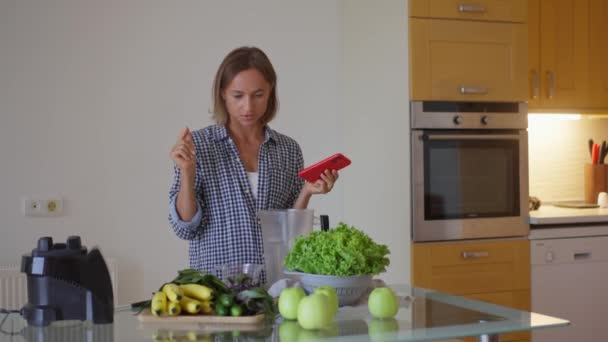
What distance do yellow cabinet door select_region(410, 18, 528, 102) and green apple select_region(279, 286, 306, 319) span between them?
195cm

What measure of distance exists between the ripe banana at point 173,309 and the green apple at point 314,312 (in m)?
0.26

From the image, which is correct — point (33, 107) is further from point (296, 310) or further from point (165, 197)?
point (296, 310)

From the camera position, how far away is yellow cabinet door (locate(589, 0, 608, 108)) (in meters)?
3.88

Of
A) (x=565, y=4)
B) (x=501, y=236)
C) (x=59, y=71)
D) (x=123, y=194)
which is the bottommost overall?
(x=501, y=236)

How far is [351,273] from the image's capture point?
1672mm

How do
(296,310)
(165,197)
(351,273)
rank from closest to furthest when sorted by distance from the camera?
(296,310) < (351,273) < (165,197)

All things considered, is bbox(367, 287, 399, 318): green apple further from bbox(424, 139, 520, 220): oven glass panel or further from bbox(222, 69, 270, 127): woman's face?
bbox(424, 139, 520, 220): oven glass panel

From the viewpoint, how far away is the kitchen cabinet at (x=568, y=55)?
3.74 m

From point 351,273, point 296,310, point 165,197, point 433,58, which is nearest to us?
point 296,310

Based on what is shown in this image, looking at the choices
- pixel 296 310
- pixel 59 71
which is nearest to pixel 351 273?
pixel 296 310

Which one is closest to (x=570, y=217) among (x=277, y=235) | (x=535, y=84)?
(x=535, y=84)

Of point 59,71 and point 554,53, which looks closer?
point 59,71

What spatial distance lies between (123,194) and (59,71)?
2.04 feet

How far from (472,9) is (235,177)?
1.64 m
